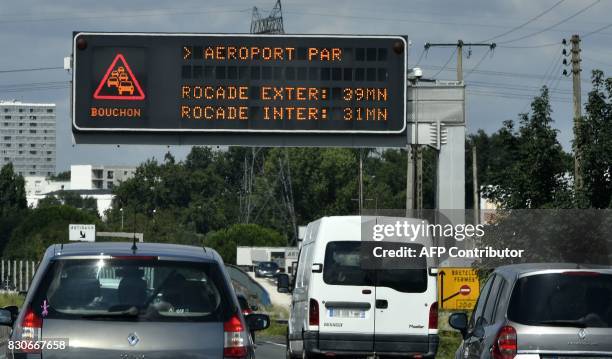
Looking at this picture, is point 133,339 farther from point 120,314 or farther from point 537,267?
point 537,267

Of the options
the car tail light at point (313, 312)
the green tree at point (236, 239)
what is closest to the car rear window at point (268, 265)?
the green tree at point (236, 239)

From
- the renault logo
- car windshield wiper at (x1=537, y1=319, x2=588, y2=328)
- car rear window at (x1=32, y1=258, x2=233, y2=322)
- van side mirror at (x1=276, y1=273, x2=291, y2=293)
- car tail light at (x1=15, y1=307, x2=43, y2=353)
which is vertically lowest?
van side mirror at (x1=276, y1=273, x2=291, y2=293)

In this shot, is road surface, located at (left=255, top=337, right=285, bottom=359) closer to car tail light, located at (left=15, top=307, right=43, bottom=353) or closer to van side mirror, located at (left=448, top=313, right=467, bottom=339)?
van side mirror, located at (left=448, top=313, right=467, bottom=339)

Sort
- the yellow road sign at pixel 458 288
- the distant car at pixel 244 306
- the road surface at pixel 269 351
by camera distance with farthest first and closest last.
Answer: the yellow road sign at pixel 458 288 < the road surface at pixel 269 351 < the distant car at pixel 244 306

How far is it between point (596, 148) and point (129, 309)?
877 inches

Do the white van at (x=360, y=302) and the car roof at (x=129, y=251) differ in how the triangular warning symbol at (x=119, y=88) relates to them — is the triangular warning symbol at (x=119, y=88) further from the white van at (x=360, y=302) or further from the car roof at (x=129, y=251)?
the car roof at (x=129, y=251)

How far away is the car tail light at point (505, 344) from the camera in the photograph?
1152cm

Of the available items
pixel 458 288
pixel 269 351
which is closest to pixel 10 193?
pixel 458 288

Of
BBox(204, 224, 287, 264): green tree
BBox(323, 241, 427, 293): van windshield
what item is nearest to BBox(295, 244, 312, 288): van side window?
BBox(323, 241, 427, 293): van windshield

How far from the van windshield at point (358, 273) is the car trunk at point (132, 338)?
391 inches

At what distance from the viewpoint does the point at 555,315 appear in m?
11.6

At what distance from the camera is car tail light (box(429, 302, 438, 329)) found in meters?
19.6

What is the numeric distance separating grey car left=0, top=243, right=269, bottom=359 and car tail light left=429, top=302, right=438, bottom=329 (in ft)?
32.8

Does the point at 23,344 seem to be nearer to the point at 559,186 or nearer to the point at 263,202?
the point at 559,186
